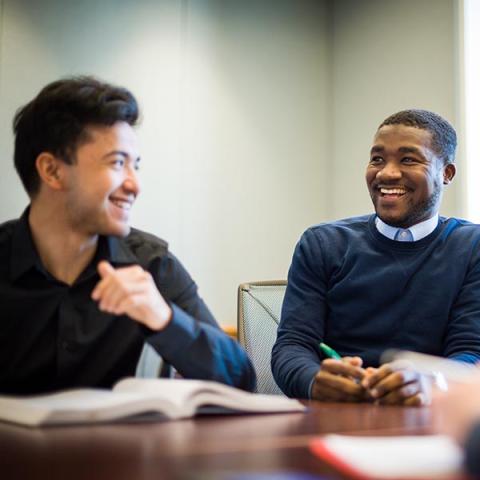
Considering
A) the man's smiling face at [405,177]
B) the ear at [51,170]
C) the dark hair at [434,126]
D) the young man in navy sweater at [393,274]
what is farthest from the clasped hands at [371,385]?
the dark hair at [434,126]

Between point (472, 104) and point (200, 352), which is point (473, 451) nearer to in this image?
point (200, 352)

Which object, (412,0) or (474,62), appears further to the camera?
(412,0)

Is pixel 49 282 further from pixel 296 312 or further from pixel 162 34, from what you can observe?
pixel 162 34

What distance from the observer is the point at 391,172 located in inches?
80.5

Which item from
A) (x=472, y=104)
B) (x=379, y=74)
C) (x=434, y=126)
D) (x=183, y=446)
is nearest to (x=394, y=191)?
(x=434, y=126)

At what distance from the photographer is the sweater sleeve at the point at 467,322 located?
186 centimetres

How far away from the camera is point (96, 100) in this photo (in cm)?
163

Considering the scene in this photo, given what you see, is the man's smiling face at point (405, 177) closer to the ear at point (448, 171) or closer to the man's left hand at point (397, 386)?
the ear at point (448, 171)

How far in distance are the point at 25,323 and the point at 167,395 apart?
502 mm

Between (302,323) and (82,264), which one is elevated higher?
(82,264)

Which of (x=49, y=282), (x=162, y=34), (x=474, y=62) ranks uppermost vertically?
(x=162, y=34)

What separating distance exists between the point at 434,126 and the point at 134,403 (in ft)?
4.60

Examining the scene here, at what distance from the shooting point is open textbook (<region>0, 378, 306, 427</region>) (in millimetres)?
999

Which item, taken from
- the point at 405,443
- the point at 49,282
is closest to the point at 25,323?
the point at 49,282
